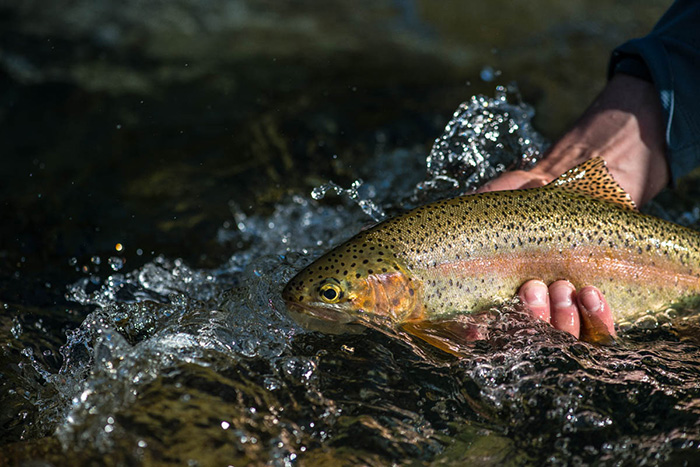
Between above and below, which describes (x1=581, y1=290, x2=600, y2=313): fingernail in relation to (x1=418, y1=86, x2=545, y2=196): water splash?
above

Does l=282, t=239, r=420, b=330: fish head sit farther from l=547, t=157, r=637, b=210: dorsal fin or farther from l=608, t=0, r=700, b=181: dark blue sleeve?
l=608, t=0, r=700, b=181: dark blue sleeve

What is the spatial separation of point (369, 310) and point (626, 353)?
1.22 m

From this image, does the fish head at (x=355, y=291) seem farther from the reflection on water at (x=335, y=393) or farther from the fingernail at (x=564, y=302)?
the fingernail at (x=564, y=302)

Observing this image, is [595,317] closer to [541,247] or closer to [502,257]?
[541,247]

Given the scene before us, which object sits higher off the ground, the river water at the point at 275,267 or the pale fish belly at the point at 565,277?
the pale fish belly at the point at 565,277

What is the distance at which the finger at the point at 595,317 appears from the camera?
3.10 metres

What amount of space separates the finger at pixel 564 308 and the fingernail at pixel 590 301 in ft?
0.16

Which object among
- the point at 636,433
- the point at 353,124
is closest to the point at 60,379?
the point at 636,433

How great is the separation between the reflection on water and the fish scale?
15 centimetres

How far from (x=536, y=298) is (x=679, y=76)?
1878mm

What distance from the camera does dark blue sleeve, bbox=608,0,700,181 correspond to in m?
3.88

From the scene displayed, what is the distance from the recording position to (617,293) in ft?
10.6

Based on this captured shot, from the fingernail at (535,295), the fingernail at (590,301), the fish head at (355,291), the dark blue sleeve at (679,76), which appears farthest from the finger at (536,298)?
the dark blue sleeve at (679,76)

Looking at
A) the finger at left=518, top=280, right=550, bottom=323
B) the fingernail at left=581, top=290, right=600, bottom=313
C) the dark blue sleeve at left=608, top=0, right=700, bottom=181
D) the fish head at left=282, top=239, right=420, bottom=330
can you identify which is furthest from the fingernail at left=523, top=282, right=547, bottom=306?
the dark blue sleeve at left=608, top=0, right=700, bottom=181
